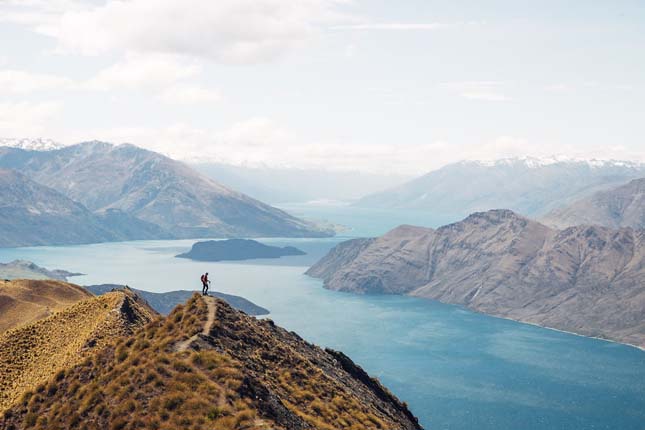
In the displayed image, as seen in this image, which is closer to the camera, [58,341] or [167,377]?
[167,377]

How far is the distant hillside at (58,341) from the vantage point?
51.5 metres

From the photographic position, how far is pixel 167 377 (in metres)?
42.4

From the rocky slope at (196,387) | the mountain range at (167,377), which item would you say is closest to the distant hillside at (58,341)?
the mountain range at (167,377)

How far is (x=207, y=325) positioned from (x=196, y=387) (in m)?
9.37

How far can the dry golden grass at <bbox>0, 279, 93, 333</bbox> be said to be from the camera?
84562 millimetres

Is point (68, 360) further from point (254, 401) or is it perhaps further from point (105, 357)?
point (254, 401)

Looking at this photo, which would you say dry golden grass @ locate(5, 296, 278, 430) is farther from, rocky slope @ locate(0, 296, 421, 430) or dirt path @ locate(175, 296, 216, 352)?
dirt path @ locate(175, 296, 216, 352)

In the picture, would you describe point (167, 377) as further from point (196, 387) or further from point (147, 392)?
point (196, 387)

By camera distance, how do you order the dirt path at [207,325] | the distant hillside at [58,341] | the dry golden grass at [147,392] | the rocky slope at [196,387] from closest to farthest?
the dry golden grass at [147,392]
the rocky slope at [196,387]
the dirt path at [207,325]
the distant hillside at [58,341]

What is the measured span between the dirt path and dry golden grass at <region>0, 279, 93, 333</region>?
1372 inches

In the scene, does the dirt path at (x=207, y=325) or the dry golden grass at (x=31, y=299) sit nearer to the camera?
the dirt path at (x=207, y=325)

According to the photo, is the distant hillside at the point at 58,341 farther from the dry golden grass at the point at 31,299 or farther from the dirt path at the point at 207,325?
the dry golden grass at the point at 31,299

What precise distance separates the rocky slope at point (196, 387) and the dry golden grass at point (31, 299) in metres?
36.5

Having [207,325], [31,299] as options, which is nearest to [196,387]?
[207,325]
